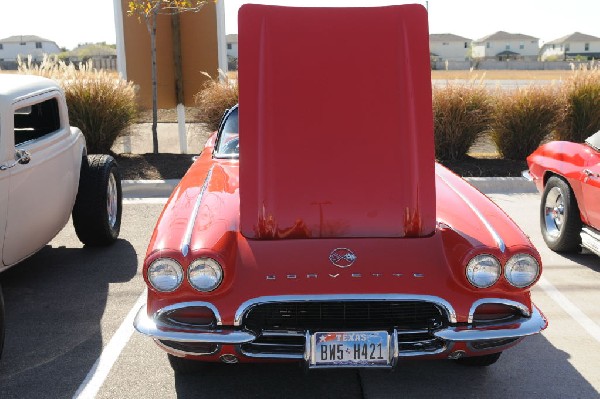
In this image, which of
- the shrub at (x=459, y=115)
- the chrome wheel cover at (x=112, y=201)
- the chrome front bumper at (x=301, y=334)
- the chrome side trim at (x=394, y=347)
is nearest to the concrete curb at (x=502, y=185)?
the shrub at (x=459, y=115)

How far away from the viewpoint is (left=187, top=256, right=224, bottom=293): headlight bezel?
328 cm

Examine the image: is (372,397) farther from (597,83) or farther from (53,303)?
(597,83)

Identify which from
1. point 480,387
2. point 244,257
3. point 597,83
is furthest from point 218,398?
point 597,83

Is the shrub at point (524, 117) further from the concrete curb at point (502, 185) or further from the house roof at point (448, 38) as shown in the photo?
the house roof at point (448, 38)

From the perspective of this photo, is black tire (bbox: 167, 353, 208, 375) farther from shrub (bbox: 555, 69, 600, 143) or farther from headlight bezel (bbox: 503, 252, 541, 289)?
shrub (bbox: 555, 69, 600, 143)

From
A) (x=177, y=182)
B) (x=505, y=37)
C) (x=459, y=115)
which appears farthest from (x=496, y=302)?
(x=505, y=37)

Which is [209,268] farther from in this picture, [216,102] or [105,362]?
[216,102]

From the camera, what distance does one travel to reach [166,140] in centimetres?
1220

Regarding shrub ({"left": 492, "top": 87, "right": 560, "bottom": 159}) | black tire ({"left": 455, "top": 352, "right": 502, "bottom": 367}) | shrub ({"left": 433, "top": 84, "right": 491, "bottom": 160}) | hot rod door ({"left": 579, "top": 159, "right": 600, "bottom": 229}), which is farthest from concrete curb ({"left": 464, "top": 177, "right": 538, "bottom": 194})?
black tire ({"left": 455, "top": 352, "right": 502, "bottom": 367})

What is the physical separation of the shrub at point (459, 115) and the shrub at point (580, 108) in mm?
1123

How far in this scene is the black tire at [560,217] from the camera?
576 centimetres

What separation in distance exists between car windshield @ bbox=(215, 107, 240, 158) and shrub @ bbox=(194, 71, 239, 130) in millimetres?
5102

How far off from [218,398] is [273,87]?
163 cm

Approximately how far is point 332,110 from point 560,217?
10.6 feet
